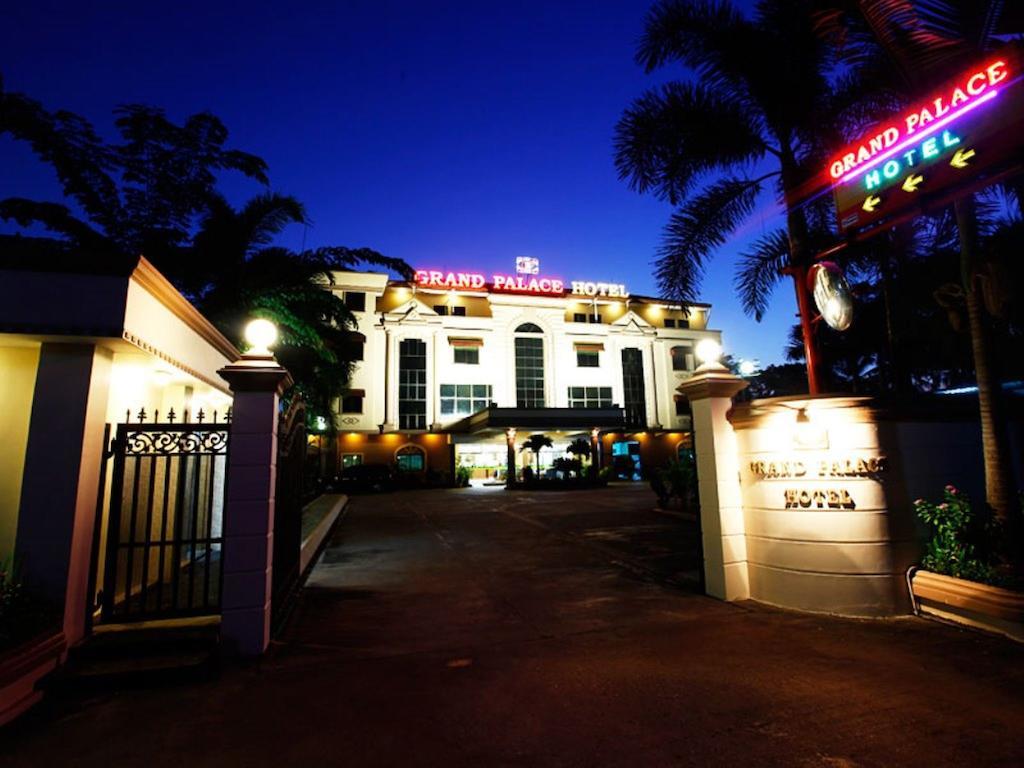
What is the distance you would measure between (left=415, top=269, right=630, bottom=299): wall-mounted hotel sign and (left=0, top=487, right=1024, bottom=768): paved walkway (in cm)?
3177

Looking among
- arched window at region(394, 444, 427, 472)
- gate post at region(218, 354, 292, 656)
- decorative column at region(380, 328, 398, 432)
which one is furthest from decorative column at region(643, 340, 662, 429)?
gate post at region(218, 354, 292, 656)

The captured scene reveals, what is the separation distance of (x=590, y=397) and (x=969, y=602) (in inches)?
1327

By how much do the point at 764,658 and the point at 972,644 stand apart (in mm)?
2001

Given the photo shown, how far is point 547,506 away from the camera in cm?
1881

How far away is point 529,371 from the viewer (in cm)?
3794

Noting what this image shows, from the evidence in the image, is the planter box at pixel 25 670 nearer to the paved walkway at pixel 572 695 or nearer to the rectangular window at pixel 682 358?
the paved walkway at pixel 572 695

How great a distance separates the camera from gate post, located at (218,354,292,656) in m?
4.94

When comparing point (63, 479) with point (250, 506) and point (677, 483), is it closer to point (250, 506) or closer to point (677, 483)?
point (250, 506)

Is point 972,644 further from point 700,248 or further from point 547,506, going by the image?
point 547,506

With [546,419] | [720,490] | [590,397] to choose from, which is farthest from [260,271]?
[590,397]

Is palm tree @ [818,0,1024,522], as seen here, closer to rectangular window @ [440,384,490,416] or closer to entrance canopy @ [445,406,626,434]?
entrance canopy @ [445,406,626,434]

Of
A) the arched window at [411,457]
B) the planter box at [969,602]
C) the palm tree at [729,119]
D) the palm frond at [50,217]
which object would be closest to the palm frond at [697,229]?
the palm tree at [729,119]

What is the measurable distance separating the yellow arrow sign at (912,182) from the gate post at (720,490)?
2.76 m

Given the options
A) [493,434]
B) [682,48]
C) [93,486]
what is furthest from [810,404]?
[493,434]
